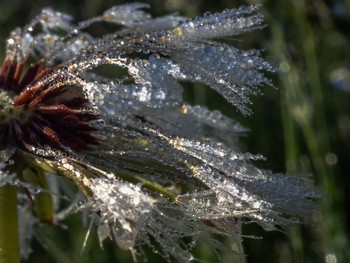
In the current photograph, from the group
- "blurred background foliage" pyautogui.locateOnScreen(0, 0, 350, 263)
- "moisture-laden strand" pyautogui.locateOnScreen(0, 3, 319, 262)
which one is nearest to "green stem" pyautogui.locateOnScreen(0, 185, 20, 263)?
"moisture-laden strand" pyautogui.locateOnScreen(0, 3, 319, 262)

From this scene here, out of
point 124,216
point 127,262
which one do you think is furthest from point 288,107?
point 124,216

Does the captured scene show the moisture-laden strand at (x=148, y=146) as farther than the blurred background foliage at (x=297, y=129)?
No

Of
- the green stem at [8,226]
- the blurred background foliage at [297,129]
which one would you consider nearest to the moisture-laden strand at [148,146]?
the green stem at [8,226]

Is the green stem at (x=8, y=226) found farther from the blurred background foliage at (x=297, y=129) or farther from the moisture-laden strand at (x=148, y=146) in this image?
the blurred background foliage at (x=297, y=129)

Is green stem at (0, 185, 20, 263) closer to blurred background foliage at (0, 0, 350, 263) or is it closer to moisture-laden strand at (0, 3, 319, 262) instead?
moisture-laden strand at (0, 3, 319, 262)

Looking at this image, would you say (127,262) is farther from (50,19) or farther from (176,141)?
(176,141)

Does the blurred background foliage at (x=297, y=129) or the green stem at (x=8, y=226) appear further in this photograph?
the blurred background foliage at (x=297, y=129)

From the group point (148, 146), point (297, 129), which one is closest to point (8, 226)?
point (148, 146)
